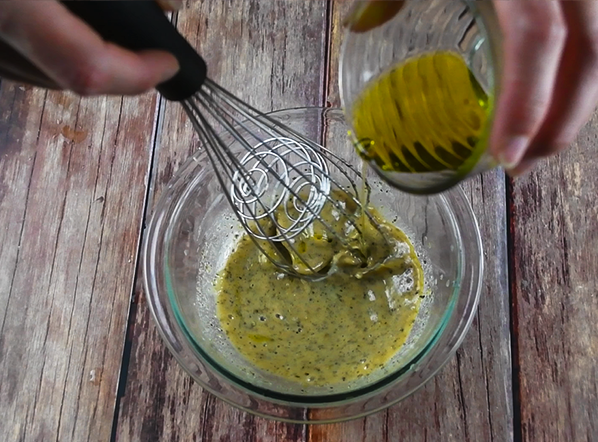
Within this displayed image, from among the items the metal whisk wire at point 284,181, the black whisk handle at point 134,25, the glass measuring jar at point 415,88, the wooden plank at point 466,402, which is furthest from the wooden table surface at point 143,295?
the black whisk handle at point 134,25

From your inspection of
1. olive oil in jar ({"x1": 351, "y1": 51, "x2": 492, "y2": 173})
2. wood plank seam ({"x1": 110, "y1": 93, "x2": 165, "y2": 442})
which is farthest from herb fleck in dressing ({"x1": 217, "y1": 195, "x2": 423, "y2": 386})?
olive oil in jar ({"x1": 351, "y1": 51, "x2": 492, "y2": 173})

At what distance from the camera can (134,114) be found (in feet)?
3.44

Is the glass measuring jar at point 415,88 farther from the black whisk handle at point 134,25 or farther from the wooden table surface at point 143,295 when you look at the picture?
the wooden table surface at point 143,295

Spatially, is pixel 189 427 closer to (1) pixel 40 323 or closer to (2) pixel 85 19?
(1) pixel 40 323

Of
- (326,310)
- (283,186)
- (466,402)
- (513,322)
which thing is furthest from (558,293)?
(283,186)

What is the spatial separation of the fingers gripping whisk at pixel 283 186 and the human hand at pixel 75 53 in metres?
0.36

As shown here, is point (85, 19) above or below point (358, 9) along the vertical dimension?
below

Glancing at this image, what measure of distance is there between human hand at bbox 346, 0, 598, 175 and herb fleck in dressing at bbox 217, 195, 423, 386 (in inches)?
14.8

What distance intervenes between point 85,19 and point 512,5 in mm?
401

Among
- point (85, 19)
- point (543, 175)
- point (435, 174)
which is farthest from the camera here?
point (543, 175)

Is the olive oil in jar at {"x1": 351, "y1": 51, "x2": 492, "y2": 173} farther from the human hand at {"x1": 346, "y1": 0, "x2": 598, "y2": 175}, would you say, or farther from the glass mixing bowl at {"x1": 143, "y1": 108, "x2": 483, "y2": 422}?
the glass mixing bowl at {"x1": 143, "y1": 108, "x2": 483, "y2": 422}

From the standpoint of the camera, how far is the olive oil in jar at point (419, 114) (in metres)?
0.64

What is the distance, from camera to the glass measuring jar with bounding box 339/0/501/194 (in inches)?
25.0

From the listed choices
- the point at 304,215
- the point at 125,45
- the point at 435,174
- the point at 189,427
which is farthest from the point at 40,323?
the point at 435,174
